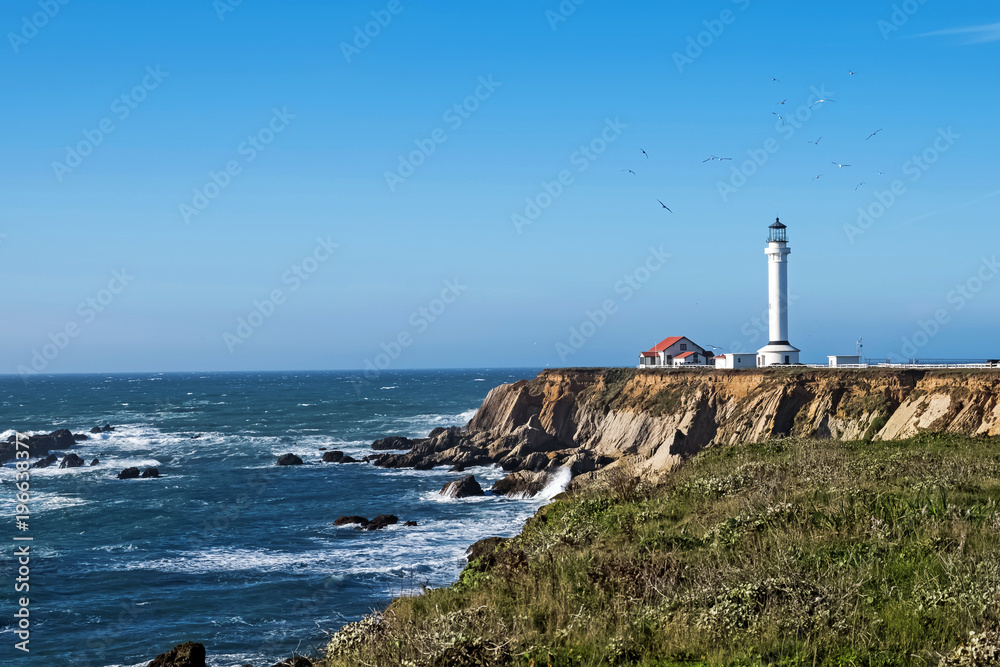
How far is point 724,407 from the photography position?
48.7m

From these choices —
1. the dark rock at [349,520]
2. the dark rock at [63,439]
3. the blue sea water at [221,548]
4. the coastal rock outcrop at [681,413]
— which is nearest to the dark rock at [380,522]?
the dark rock at [349,520]

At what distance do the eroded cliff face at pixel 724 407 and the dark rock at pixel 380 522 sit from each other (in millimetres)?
11775

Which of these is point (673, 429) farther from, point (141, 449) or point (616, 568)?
point (141, 449)

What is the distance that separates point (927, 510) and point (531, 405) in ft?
169

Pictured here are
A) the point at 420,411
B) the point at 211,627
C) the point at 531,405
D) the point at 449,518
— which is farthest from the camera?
the point at 420,411

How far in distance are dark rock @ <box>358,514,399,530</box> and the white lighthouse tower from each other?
35327 mm

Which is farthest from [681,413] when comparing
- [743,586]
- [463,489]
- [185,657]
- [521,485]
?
[743,586]

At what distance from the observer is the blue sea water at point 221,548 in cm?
2003

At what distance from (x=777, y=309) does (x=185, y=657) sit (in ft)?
171

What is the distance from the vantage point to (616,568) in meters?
9.25

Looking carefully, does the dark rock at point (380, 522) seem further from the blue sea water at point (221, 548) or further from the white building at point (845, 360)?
the white building at point (845, 360)

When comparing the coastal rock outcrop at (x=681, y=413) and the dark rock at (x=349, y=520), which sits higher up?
the coastal rock outcrop at (x=681, y=413)

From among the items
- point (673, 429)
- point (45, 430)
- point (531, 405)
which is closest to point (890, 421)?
point (673, 429)

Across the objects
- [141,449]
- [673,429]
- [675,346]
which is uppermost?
[675,346]
